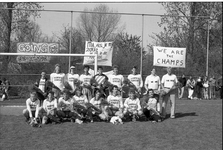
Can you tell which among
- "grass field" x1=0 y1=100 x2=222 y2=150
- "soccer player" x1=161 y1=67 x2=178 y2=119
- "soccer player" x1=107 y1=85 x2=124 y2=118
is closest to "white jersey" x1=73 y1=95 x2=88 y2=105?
"soccer player" x1=107 y1=85 x2=124 y2=118

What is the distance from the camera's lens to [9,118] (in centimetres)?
1001

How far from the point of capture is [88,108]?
9.68 metres

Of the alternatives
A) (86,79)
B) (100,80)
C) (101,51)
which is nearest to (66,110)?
(86,79)

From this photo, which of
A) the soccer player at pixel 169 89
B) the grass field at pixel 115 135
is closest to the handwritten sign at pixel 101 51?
the soccer player at pixel 169 89

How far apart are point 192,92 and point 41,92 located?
1024cm

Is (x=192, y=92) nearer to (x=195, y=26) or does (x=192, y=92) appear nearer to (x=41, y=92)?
(x=195, y=26)

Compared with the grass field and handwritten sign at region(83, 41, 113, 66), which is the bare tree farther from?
the grass field

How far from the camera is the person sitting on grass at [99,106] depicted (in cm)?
967

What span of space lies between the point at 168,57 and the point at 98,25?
3798mm

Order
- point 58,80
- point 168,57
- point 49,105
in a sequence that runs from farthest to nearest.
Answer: point 168,57, point 58,80, point 49,105

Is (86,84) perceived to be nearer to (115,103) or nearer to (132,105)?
(115,103)

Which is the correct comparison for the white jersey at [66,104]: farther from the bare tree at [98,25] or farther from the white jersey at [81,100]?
the bare tree at [98,25]

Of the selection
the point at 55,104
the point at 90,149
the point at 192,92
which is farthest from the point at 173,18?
the point at 90,149

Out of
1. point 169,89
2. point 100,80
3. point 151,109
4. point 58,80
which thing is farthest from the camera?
point 100,80
